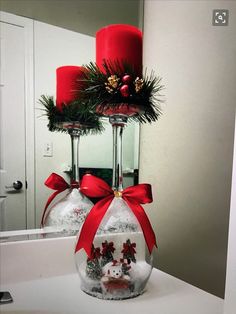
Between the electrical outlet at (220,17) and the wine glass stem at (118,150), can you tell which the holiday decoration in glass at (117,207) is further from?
the electrical outlet at (220,17)

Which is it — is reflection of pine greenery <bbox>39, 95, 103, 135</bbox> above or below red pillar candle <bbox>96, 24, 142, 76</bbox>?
below

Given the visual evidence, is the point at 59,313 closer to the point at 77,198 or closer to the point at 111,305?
the point at 111,305

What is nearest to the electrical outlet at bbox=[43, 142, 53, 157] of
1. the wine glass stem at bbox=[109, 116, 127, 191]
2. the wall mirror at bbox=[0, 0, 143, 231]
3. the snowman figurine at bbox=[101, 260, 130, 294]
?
the wall mirror at bbox=[0, 0, 143, 231]

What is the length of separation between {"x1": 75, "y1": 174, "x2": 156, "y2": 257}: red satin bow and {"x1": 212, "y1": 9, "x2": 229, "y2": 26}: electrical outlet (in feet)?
1.70

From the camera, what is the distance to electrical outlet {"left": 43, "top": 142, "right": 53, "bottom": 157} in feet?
2.36

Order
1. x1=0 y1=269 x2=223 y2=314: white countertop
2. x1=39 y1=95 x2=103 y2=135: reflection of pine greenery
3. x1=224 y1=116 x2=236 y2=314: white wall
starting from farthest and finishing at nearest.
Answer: x1=39 y1=95 x2=103 y2=135: reflection of pine greenery → x1=0 y1=269 x2=223 y2=314: white countertop → x1=224 y1=116 x2=236 y2=314: white wall

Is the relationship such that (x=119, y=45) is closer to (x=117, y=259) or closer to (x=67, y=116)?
(x=67, y=116)

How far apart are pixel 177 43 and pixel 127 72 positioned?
0.33 meters

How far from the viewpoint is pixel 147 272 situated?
1.90ft

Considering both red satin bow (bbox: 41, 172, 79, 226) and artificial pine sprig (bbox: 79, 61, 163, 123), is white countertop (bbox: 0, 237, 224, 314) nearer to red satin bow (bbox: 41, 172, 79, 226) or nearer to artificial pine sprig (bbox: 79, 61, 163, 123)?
red satin bow (bbox: 41, 172, 79, 226)

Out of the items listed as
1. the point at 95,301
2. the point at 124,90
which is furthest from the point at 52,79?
the point at 95,301

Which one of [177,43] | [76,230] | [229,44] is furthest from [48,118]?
[229,44]

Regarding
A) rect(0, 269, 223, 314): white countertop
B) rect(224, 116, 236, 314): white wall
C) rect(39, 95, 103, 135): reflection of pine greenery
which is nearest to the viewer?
rect(224, 116, 236, 314): white wall

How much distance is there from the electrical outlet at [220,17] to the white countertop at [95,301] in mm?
682
